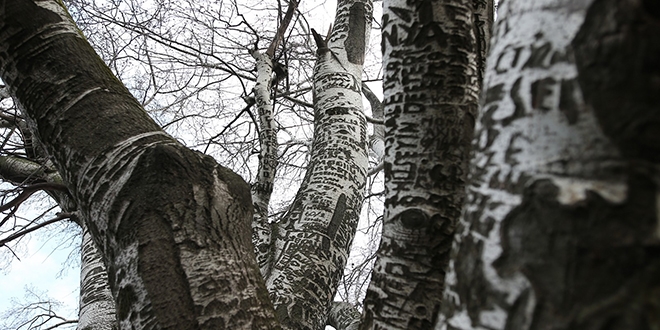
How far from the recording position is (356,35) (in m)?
2.93

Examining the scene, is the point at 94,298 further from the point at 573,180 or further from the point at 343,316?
the point at 573,180

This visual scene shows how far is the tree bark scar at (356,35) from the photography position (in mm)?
2865

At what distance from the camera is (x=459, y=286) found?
2.03 ft

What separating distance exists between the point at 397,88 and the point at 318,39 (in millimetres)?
1552

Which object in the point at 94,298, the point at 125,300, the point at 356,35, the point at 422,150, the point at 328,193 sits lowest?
the point at 125,300

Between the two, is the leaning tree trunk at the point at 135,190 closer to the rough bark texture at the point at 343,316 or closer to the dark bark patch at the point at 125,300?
the dark bark patch at the point at 125,300

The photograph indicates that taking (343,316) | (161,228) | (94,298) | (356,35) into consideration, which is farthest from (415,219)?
(343,316)

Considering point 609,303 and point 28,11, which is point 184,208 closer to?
point 28,11

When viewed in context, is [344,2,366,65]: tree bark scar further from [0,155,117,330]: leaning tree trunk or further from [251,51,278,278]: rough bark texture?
[0,155,117,330]: leaning tree trunk

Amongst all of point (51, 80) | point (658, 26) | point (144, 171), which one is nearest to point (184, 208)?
point (144, 171)

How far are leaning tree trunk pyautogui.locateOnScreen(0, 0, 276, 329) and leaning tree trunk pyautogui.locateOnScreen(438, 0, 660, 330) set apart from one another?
607 millimetres

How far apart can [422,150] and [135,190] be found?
0.61 metres

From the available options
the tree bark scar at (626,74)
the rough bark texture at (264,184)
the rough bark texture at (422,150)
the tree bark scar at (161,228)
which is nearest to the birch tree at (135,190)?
the tree bark scar at (161,228)

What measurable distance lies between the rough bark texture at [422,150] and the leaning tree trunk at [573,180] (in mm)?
448
